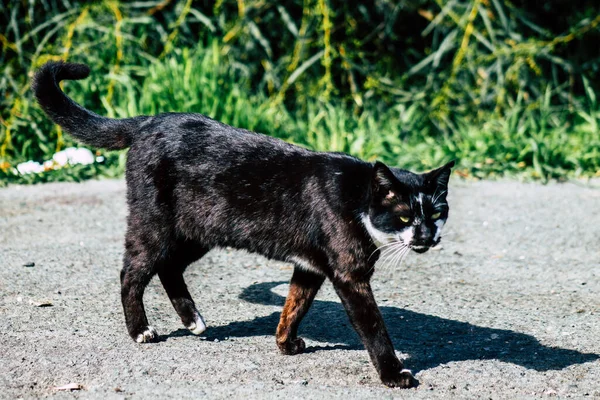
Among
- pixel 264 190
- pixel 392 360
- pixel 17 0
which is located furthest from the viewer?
pixel 17 0

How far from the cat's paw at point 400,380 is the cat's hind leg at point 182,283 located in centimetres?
102

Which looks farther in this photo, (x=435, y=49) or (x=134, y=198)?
(x=435, y=49)

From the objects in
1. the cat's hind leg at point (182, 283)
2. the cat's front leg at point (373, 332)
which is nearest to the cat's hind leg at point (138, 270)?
the cat's hind leg at point (182, 283)

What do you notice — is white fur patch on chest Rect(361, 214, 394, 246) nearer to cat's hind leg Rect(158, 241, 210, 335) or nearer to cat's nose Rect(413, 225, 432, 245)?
cat's nose Rect(413, 225, 432, 245)

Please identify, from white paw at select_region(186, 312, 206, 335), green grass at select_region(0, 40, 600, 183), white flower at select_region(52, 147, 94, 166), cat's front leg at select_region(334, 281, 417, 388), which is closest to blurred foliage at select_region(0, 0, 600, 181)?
green grass at select_region(0, 40, 600, 183)

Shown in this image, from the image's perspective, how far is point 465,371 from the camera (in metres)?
4.18

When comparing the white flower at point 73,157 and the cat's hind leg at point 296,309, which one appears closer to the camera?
the cat's hind leg at point 296,309

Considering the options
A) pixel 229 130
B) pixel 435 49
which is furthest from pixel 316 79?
pixel 229 130

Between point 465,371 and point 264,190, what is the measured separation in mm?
1220

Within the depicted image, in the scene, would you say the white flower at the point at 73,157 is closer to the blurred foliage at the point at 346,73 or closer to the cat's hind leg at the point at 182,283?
the blurred foliage at the point at 346,73

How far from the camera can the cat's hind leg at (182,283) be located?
4602 mm

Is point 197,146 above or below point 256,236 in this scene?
above

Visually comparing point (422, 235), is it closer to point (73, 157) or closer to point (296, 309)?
point (296, 309)

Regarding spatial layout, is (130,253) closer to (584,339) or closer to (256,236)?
(256,236)
